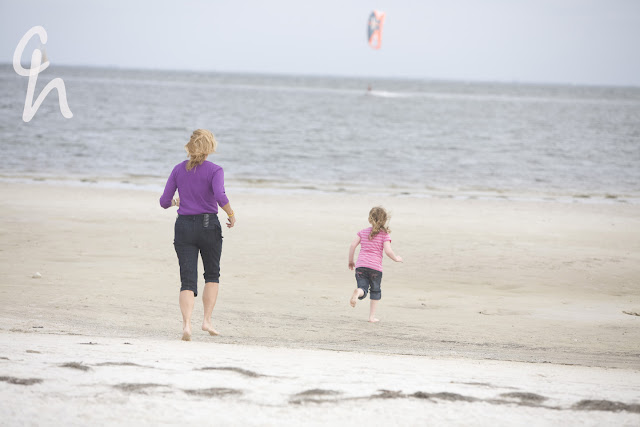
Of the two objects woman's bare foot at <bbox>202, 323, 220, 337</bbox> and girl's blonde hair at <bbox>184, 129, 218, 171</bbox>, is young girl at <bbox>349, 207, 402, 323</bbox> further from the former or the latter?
girl's blonde hair at <bbox>184, 129, 218, 171</bbox>

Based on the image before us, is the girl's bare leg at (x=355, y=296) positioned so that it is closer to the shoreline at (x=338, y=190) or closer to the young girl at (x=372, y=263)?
the young girl at (x=372, y=263)

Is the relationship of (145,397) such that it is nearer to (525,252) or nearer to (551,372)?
(551,372)

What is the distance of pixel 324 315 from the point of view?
695 cm

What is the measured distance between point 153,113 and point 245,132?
584 inches

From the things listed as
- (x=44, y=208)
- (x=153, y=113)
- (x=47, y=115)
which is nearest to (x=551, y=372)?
(x=44, y=208)

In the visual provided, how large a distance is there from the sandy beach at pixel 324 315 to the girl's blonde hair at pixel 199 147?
4.27ft

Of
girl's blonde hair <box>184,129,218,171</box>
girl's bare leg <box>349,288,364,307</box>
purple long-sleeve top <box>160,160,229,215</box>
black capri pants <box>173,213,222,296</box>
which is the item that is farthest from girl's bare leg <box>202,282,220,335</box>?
girl's bare leg <box>349,288,364,307</box>

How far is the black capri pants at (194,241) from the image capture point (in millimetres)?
5223

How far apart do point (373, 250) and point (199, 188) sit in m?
2.20

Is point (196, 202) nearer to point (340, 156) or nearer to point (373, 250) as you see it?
point (373, 250)

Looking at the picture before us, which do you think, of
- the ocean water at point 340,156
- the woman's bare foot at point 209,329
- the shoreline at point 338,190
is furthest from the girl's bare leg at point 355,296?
the ocean water at point 340,156

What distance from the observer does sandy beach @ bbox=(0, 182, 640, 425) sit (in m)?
3.42

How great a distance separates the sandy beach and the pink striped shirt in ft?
1.78

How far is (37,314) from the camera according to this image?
20.6 ft
